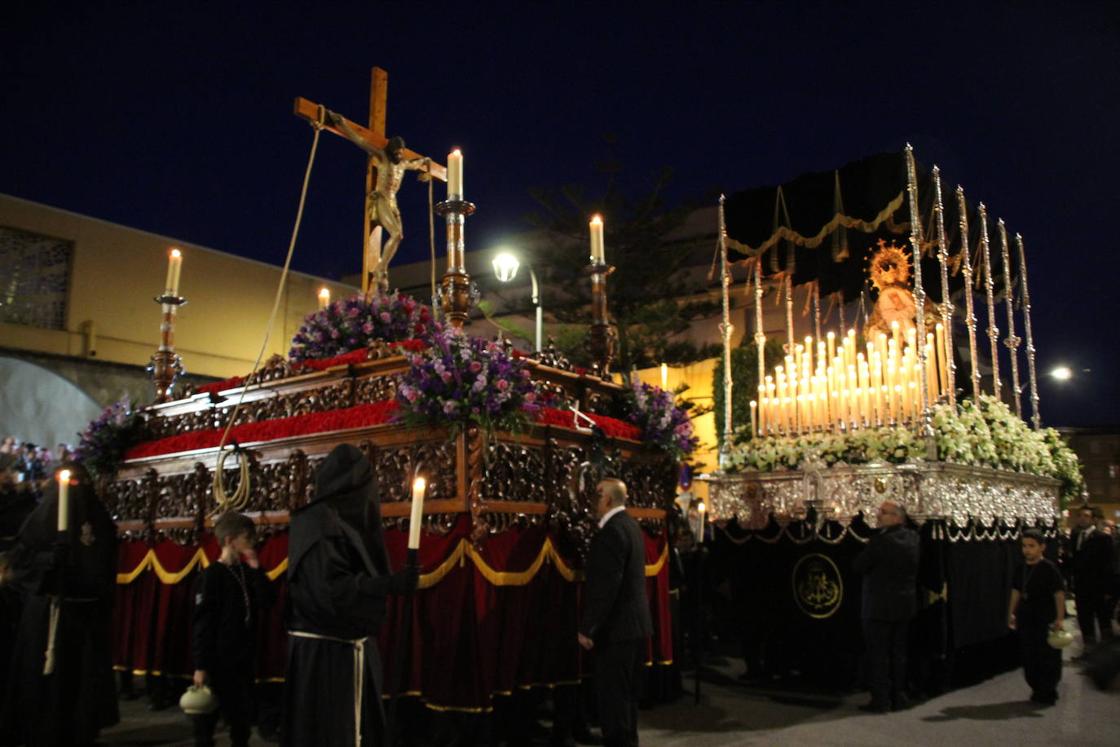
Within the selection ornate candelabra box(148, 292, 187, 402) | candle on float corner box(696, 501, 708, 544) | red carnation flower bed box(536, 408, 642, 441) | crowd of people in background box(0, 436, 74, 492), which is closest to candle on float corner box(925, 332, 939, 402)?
candle on float corner box(696, 501, 708, 544)

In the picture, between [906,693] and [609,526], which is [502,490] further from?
[906,693]

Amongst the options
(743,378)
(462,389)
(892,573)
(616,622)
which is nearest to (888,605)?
(892,573)

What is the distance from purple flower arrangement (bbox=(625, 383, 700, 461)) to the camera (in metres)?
7.23

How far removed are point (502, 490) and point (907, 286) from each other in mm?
7540

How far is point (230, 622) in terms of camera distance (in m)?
5.44

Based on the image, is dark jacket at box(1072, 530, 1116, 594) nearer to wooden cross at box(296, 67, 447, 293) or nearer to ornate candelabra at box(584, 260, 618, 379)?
ornate candelabra at box(584, 260, 618, 379)

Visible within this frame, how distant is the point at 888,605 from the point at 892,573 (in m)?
0.29

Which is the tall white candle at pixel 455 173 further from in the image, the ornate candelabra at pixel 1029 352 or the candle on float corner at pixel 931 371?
the ornate candelabra at pixel 1029 352

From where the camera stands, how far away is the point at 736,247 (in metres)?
11.4

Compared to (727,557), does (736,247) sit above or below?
above

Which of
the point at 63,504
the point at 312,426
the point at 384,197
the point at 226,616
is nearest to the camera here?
the point at 63,504

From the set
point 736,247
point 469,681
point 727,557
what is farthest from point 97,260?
point 469,681

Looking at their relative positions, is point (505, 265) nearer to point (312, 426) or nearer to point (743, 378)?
point (312, 426)

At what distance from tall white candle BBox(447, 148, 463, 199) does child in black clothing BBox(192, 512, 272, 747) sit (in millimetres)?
2826
